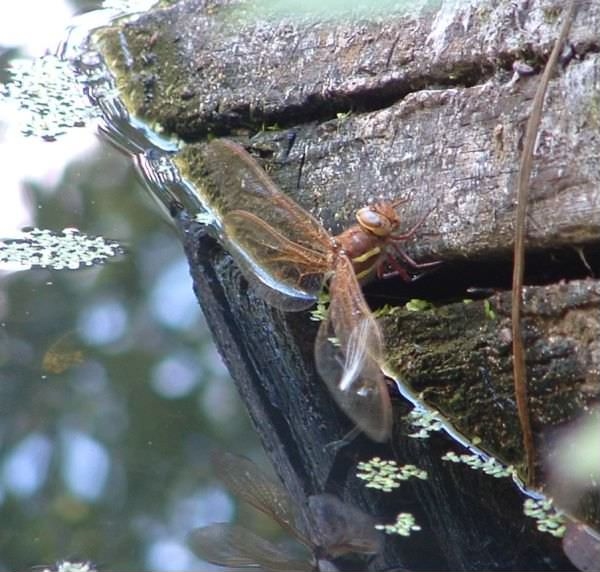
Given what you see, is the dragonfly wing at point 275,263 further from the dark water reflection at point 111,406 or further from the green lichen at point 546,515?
the green lichen at point 546,515

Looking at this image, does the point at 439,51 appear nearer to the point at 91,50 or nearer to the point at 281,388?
the point at 281,388

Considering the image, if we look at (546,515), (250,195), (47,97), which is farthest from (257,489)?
(47,97)

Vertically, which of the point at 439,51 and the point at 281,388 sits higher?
the point at 439,51

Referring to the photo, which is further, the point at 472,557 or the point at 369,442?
the point at 369,442

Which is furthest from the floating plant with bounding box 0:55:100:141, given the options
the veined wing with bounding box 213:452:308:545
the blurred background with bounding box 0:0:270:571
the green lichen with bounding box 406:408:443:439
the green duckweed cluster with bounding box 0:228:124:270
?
the green lichen with bounding box 406:408:443:439

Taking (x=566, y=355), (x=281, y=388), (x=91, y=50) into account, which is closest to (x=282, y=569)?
(x=281, y=388)

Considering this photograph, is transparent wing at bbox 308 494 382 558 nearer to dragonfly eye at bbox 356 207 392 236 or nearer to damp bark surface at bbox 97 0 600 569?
damp bark surface at bbox 97 0 600 569

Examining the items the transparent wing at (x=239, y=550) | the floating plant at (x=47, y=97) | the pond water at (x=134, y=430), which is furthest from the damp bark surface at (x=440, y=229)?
the floating plant at (x=47, y=97)
